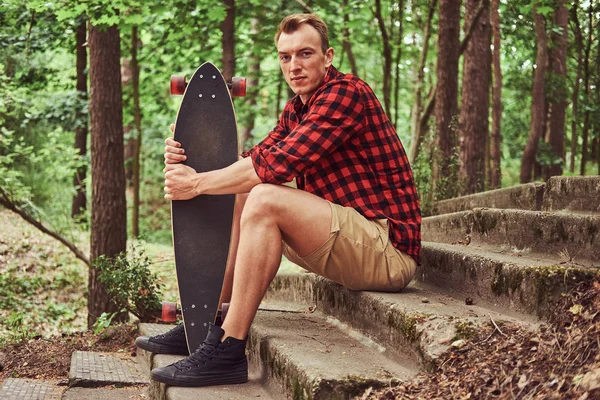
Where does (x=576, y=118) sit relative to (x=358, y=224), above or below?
above

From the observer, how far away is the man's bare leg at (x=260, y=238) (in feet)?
8.75

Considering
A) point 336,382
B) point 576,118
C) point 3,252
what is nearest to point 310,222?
point 336,382

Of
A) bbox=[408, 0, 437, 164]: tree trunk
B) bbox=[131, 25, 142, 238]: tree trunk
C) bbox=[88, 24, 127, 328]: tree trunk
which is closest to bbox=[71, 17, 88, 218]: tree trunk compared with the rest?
bbox=[131, 25, 142, 238]: tree trunk

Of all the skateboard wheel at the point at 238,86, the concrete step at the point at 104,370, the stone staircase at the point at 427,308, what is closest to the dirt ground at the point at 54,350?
the concrete step at the point at 104,370

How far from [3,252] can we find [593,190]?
8273 mm

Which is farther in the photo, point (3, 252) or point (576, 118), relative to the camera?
point (576, 118)

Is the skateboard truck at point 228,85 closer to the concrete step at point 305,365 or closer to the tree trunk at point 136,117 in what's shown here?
the concrete step at point 305,365

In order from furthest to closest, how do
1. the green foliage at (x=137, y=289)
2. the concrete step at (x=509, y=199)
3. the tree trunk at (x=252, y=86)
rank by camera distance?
the tree trunk at (x=252, y=86)
the green foliage at (x=137, y=289)
the concrete step at (x=509, y=199)

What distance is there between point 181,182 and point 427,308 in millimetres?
1232

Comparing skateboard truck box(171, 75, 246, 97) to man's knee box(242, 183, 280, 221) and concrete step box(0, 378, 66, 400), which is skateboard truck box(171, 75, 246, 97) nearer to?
man's knee box(242, 183, 280, 221)

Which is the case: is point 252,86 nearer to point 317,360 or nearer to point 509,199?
point 509,199

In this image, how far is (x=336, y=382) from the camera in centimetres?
224

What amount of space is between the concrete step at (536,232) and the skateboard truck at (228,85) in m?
1.50

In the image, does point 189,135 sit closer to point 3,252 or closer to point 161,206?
point 3,252
